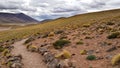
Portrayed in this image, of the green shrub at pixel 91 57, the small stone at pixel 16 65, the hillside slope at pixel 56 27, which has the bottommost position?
the hillside slope at pixel 56 27

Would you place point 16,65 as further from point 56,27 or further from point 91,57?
point 56,27

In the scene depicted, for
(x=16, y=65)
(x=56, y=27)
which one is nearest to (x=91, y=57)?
(x=16, y=65)

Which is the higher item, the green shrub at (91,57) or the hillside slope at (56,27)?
the green shrub at (91,57)

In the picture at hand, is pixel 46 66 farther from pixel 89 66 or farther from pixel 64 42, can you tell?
pixel 64 42

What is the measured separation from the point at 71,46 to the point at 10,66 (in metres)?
8.70

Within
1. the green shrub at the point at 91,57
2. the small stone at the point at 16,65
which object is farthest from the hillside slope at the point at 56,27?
the green shrub at the point at 91,57

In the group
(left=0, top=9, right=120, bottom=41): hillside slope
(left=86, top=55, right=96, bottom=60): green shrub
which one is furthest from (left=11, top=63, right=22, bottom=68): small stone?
A: (left=0, top=9, right=120, bottom=41): hillside slope

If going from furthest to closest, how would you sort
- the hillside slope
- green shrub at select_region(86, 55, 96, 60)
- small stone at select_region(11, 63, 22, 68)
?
the hillside slope, small stone at select_region(11, 63, 22, 68), green shrub at select_region(86, 55, 96, 60)

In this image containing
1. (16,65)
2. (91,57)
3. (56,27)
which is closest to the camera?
(91,57)

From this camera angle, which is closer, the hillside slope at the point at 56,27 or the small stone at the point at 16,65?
the small stone at the point at 16,65

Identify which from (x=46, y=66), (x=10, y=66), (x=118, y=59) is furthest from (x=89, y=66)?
(x=10, y=66)

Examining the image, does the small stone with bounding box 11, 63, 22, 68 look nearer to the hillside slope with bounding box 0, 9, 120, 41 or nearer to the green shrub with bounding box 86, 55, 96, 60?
the green shrub with bounding box 86, 55, 96, 60

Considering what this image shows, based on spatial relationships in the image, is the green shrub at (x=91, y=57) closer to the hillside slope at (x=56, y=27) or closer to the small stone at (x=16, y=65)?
the small stone at (x=16, y=65)

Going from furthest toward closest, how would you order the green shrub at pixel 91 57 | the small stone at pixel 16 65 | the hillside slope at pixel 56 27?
1. the hillside slope at pixel 56 27
2. the small stone at pixel 16 65
3. the green shrub at pixel 91 57
